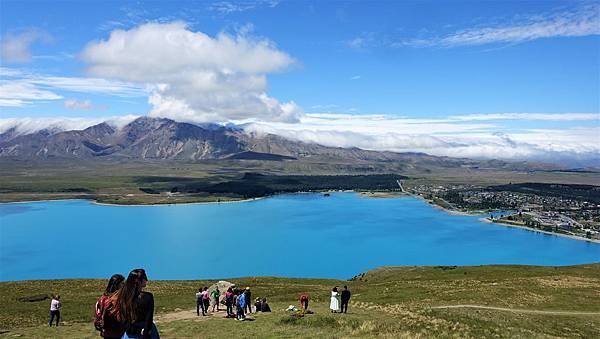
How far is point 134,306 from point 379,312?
3070 centimetres

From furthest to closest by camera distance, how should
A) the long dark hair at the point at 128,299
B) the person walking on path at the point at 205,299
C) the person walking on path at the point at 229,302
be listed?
1. the person walking on path at the point at 205,299
2. the person walking on path at the point at 229,302
3. the long dark hair at the point at 128,299

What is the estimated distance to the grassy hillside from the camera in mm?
29125

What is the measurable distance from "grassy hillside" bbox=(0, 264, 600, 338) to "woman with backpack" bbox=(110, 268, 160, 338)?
1594 cm

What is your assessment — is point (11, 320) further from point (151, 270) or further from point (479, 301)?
point (151, 270)

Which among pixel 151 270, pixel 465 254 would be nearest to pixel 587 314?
pixel 151 270

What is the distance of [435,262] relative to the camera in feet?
516

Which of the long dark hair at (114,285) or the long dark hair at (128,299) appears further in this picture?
the long dark hair at (114,285)

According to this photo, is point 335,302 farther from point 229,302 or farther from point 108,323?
point 108,323

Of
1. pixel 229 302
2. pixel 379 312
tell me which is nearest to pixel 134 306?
pixel 229 302

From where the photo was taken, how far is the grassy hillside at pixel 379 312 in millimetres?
29125

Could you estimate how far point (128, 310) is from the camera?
35.8 ft

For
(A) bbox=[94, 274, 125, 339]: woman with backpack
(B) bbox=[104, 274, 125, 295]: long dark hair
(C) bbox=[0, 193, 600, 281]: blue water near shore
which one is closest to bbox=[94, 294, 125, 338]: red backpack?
(A) bbox=[94, 274, 125, 339]: woman with backpack

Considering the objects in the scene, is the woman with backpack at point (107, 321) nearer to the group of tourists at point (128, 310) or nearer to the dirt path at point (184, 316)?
the group of tourists at point (128, 310)

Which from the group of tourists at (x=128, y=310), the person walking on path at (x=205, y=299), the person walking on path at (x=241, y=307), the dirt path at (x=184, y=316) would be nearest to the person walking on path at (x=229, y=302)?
the dirt path at (x=184, y=316)
